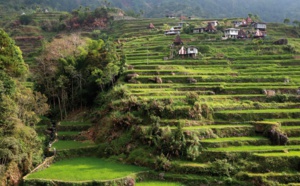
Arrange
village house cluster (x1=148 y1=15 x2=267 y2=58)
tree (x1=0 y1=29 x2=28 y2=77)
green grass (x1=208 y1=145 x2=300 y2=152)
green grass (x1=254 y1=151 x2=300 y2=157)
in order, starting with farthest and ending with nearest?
1. village house cluster (x1=148 y1=15 x2=267 y2=58)
2. tree (x1=0 y1=29 x2=28 y2=77)
3. green grass (x1=208 y1=145 x2=300 y2=152)
4. green grass (x1=254 y1=151 x2=300 y2=157)

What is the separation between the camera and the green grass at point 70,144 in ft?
79.8

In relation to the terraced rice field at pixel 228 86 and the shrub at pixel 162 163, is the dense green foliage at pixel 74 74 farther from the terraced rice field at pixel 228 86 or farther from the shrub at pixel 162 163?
the shrub at pixel 162 163

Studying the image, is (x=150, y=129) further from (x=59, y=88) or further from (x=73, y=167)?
(x=59, y=88)

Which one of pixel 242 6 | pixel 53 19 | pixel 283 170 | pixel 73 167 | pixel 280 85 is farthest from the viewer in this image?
pixel 242 6

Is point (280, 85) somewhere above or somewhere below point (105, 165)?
above

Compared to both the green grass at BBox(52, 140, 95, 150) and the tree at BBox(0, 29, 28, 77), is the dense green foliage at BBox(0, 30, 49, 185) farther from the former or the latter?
the green grass at BBox(52, 140, 95, 150)

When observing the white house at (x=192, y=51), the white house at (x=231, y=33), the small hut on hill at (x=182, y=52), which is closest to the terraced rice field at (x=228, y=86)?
the small hut on hill at (x=182, y=52)

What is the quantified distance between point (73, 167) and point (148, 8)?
127m

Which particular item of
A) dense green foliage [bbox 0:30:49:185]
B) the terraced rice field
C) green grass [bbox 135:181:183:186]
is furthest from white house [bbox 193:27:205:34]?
green grass [bbox 135:181:183:186]

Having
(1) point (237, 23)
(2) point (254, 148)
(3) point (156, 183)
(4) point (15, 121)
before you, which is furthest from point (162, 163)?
(1) point (237, 23)

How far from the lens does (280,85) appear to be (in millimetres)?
31375

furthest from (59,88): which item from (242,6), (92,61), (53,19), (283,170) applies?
(242,6)

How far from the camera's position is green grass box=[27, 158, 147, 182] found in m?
18.8

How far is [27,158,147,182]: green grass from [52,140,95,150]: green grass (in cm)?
203
